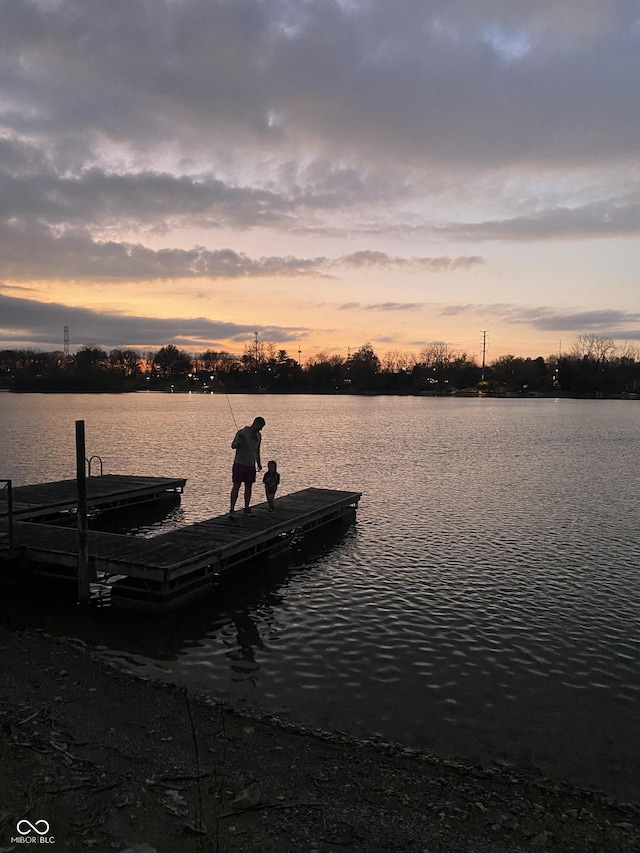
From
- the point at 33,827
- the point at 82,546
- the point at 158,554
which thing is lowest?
the point at 33,827

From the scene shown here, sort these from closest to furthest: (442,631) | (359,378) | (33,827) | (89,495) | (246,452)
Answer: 1. (33,827)
2. (442,631)
3. (246,452)
4. (89,495)
5. (359,378)

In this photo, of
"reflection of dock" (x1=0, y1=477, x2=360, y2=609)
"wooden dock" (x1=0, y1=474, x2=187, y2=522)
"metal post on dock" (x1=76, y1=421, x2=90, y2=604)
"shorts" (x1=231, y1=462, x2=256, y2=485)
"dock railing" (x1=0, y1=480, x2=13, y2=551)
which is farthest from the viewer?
"wooden dock" (x1=0, y1=474, x2=187, y2=522)

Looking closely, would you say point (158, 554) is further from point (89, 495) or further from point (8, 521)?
point (89, 495)

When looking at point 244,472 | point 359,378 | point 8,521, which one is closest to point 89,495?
point 8,521

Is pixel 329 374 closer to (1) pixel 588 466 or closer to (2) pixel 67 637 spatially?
(1) pixel 588 466

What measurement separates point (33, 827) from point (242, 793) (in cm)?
173

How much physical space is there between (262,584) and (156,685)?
4.80 m

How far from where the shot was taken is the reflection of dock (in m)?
10.4

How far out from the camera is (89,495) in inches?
701

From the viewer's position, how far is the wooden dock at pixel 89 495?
15.6m

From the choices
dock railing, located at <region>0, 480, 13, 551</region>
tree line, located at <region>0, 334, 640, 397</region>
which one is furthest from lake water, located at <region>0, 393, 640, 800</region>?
tree line, located at <region>0, 334, 640, 397</region>

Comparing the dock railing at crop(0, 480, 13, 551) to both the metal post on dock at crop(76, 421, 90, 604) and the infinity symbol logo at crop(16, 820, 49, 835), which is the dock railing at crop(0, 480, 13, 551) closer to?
the metal post on dock at crop(76, 421, 90, 604)

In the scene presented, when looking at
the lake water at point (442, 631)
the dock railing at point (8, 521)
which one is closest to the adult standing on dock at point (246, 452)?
the lake water at point (442, 631)

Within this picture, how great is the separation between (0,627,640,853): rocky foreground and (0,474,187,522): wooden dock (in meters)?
9.21
